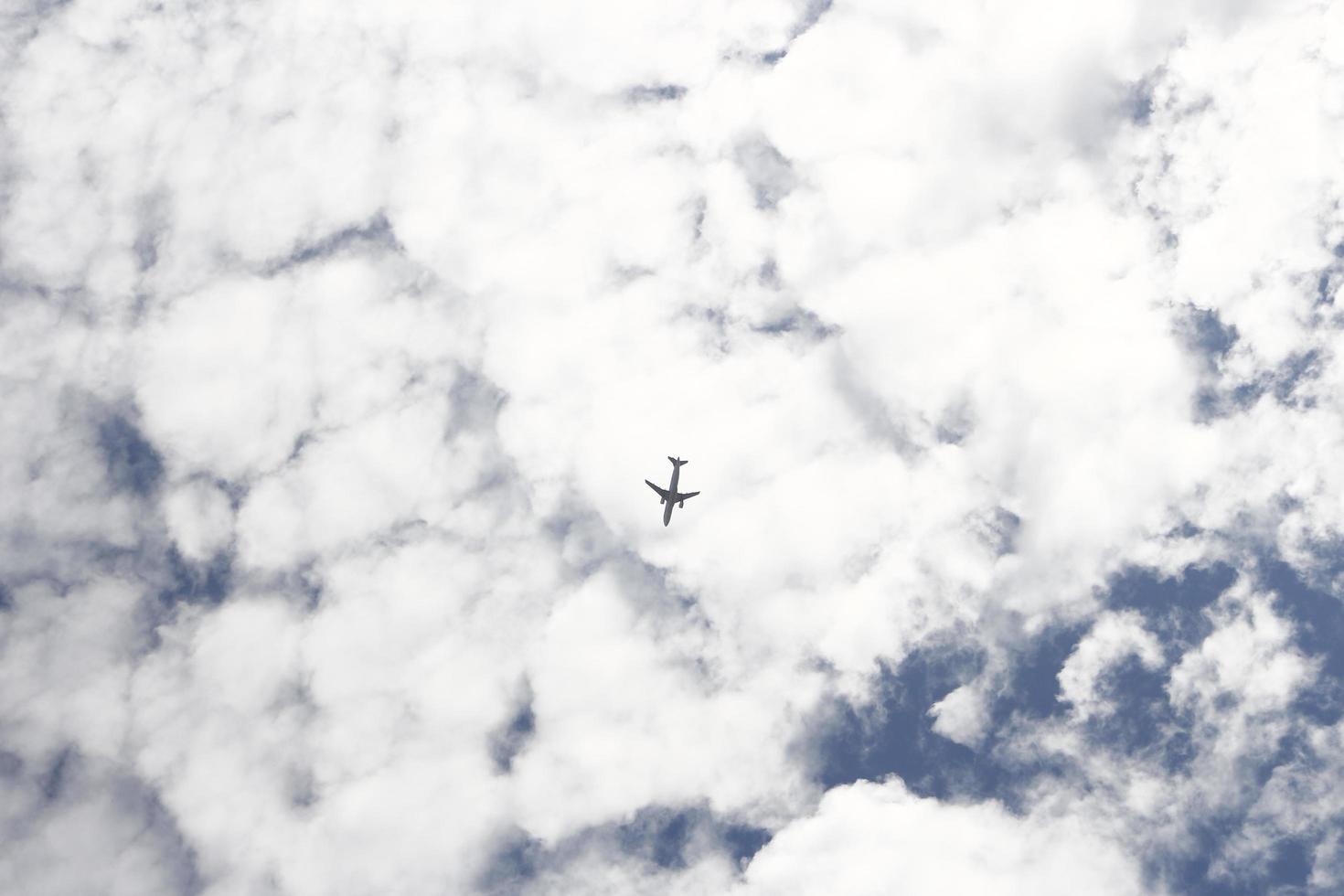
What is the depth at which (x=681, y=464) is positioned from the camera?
133 feet
